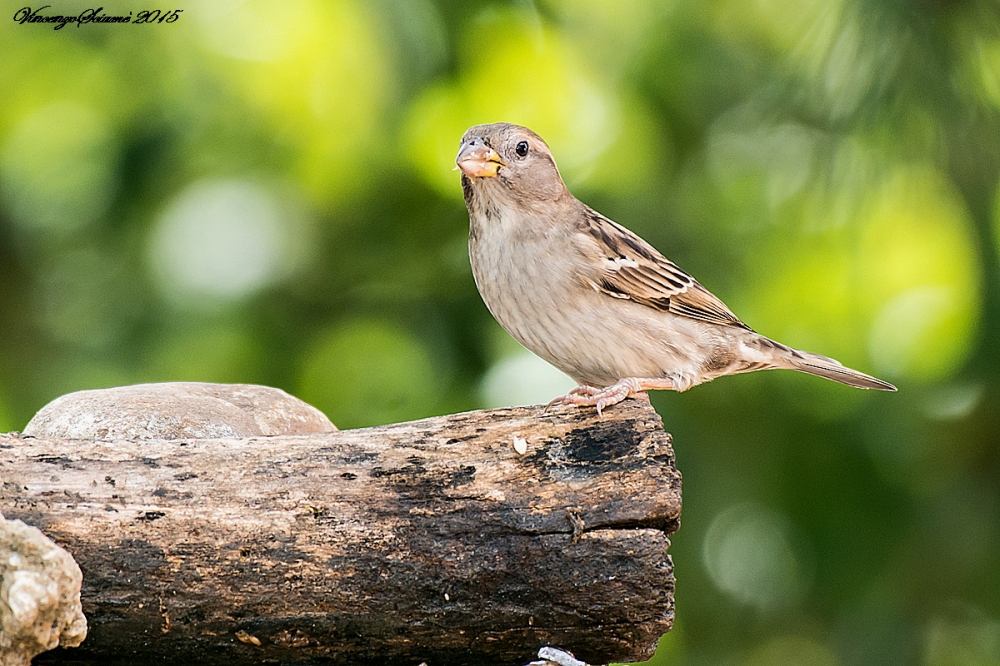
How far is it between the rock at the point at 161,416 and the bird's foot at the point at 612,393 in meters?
1.02

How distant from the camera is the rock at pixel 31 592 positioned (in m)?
2.64

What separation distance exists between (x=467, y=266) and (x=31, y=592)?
433cm

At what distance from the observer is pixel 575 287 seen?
4051 millimetres

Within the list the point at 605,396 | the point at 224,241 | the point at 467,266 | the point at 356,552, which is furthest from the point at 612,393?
the point at 224,241

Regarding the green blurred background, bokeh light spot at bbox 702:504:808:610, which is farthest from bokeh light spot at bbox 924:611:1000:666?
bokeh light spot at bbox 702:504:808:610

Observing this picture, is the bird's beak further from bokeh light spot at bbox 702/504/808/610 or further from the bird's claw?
bokeh light spot at bbox 702/504/808/610

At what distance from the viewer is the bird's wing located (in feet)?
13.7

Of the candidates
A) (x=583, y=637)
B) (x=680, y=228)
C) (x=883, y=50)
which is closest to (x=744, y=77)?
(x=680, y=228)

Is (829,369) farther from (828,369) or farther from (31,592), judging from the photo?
(31,592)

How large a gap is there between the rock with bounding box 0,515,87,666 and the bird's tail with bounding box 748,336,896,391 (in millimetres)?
2793

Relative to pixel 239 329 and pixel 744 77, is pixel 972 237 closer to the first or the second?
pixel 744 77

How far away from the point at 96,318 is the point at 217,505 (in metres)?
4.12

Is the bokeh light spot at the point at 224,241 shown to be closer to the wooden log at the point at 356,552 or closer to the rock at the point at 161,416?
the rock at the point at 161,416

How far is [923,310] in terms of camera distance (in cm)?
715
